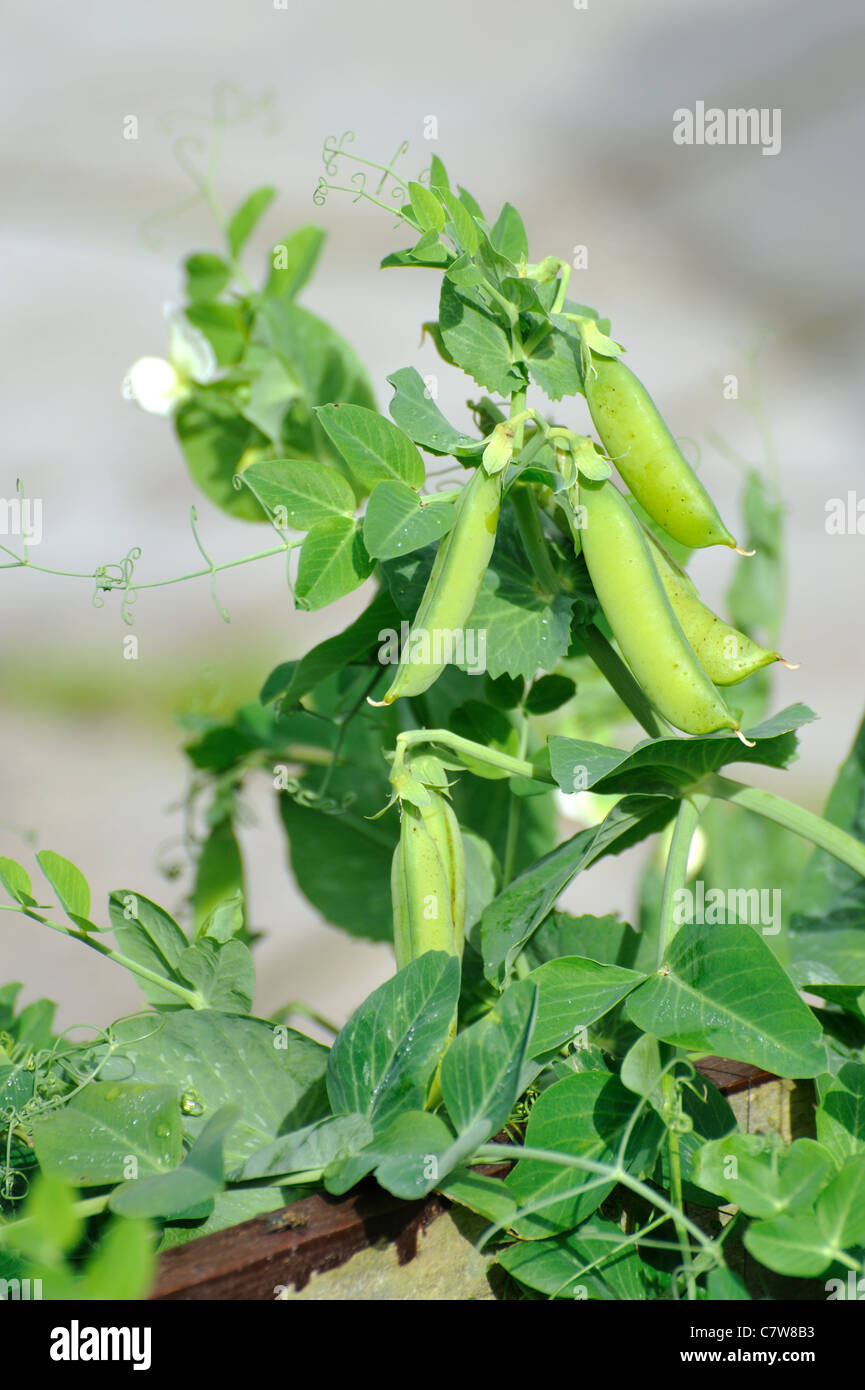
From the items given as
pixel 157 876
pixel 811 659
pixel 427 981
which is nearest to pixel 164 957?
pixel 427 981

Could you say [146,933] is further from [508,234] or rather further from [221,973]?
[508,234]

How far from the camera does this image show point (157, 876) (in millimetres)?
1290

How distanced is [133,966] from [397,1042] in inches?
2.9

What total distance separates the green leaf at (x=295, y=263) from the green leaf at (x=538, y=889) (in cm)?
31

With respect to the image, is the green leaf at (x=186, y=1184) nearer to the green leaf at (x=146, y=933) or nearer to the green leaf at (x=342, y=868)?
the green leaf at (x=146, y=933)

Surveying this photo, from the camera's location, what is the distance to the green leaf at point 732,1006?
0.23 metres

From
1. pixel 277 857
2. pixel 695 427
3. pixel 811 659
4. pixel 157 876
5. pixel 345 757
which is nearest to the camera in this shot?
pixel 345 757

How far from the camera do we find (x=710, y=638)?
0.28 m

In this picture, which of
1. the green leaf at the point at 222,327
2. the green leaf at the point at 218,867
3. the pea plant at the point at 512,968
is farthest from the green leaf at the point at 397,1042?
the green leaf at the point at 222,327

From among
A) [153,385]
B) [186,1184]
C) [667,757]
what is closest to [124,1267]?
[186,1184]
